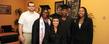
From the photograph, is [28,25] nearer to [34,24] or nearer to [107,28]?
[34,24]

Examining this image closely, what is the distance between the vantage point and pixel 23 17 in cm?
375

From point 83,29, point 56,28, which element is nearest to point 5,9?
point 56,28

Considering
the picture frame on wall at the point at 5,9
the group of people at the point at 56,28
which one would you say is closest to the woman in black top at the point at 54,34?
the group of people at the point at 56,28

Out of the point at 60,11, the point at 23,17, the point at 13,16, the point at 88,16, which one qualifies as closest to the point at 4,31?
the point at 13,16

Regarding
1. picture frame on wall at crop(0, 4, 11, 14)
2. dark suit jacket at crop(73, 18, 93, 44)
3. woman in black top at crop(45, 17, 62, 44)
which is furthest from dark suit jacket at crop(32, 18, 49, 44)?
picture frame on wall at crop(0, 4, 11, 14)

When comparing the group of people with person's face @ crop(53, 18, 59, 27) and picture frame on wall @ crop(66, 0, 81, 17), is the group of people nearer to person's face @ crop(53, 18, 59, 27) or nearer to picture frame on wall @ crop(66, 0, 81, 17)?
person's face @ crop(53, 18, 59, 27)

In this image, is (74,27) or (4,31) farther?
(4,31)

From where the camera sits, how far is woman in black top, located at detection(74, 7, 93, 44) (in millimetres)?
3447

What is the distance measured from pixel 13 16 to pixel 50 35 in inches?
145

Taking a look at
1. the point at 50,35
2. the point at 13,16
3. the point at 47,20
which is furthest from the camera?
the point at 13,16

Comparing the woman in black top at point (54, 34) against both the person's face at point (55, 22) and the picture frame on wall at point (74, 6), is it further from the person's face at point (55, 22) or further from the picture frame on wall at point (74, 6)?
the picture frame on wall at point (74, 6)

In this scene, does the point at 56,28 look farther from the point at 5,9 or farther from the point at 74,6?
the point at 5,9

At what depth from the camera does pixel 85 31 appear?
11.4ft

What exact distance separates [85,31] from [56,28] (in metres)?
0.60
